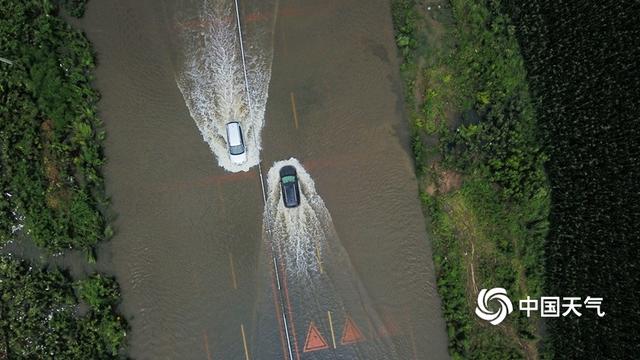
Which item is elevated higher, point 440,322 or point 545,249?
point 545,249

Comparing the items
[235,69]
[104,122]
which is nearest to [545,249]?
[235,69]

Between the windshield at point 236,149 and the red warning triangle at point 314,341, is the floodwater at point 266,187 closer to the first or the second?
the red warning triangle at point 314,341

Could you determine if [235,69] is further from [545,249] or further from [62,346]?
[545,249]

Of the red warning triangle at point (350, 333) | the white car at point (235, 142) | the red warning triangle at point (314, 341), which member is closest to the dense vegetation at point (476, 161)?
the red warning triangle at point (350, 333)

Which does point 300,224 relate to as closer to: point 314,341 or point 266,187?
point 266,187

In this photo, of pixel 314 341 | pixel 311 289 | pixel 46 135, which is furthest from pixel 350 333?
pixel 46 135

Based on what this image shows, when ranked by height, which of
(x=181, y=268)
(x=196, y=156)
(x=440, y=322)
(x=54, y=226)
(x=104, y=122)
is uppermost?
(x=104, y=122)
